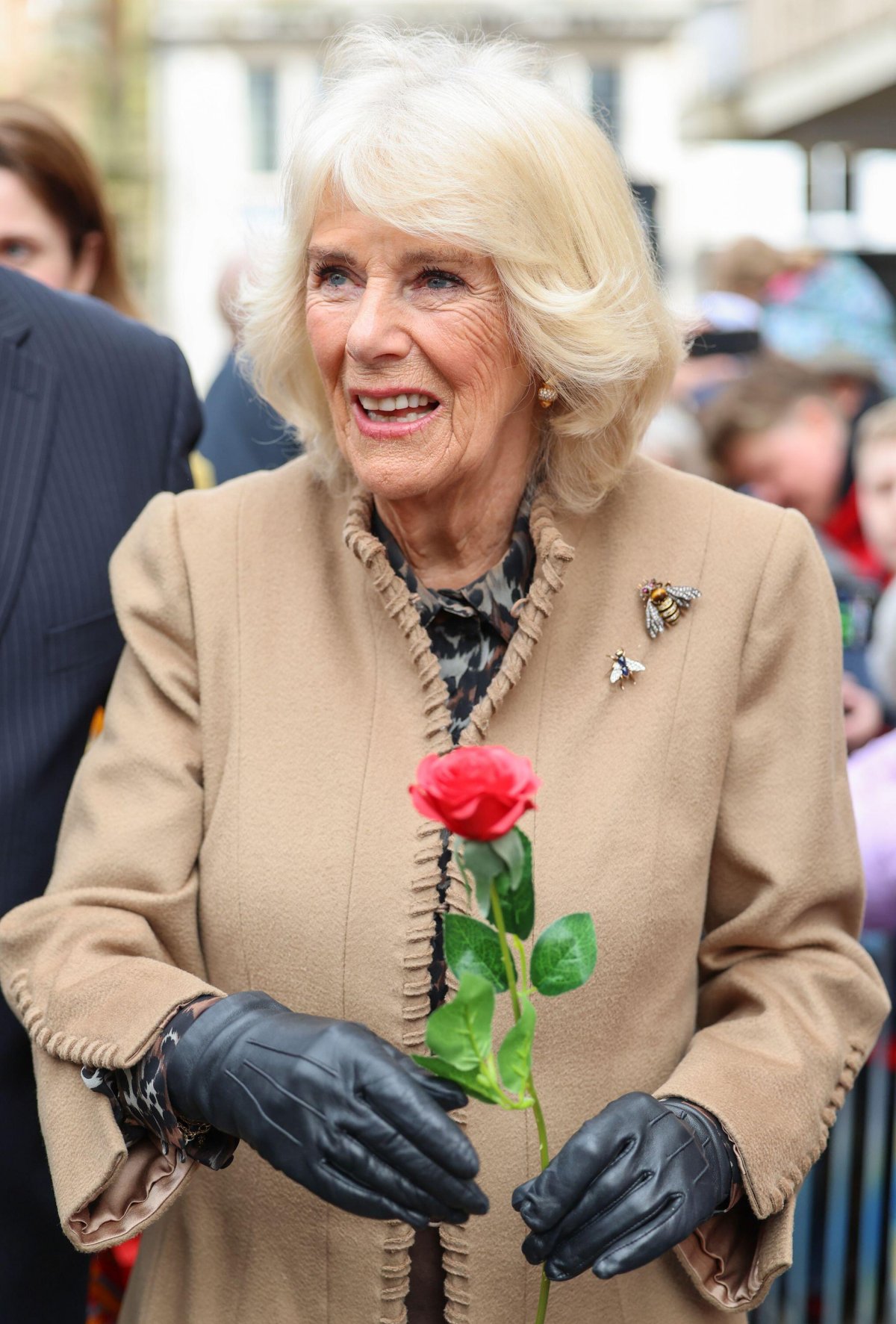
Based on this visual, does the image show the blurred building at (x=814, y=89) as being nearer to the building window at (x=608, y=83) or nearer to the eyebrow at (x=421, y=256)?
the eyebrow at (x=421, y=256)

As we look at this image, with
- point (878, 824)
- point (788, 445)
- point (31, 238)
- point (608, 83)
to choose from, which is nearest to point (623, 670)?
point (878, 824)

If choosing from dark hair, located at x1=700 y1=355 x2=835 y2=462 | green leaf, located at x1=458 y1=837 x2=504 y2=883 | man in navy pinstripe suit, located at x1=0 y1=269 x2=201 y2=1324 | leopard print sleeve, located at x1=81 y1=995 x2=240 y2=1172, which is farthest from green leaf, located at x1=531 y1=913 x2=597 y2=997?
dark hair, located at x1=700 y1=355 x2=835 y2=462

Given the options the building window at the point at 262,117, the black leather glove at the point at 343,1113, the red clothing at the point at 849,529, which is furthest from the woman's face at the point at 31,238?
the building window at the point at 262,117

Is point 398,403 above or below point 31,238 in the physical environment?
below

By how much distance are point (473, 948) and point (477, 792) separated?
241mm

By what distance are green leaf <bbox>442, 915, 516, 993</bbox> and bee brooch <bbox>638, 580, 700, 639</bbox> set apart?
580 mm

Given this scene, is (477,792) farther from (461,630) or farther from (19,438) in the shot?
(19,438)

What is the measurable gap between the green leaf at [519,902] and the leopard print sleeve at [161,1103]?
446 millimetres

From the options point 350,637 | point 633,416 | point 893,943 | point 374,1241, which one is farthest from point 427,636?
point 893,943

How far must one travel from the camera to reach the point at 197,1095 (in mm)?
1635

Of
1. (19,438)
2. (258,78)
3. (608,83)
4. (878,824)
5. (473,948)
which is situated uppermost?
(258,78)

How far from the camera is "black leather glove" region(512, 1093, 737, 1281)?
1563mm

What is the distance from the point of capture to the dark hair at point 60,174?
9.96 ft

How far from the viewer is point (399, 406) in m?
1.82
